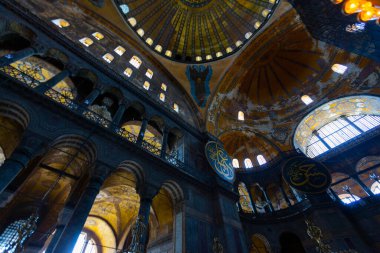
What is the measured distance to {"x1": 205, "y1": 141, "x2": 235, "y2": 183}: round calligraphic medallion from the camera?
10047mm

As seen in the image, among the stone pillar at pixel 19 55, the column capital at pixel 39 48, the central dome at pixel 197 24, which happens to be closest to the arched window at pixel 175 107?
the central dome at pixel 197 24

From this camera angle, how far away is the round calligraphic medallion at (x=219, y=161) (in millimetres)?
10047

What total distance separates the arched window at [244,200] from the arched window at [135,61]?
453 inches

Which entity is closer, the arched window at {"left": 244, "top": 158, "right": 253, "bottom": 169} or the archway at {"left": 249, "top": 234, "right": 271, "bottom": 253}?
the archway at {"left": 249, "top": 234, "right": 271, "bottom": 253}

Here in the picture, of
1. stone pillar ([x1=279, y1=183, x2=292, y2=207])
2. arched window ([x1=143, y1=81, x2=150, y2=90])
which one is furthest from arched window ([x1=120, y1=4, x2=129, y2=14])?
stone pillar ([x1=279, y1=183, x2=292, y2=207])

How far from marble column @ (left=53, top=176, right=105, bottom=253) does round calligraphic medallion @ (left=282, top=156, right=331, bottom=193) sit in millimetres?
10567

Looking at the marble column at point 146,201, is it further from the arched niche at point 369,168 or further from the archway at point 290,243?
the arched niche at point 369,168

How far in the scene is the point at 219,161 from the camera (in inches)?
421

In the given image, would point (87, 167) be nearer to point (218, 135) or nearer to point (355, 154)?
point (218, 135)

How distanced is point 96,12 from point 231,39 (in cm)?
1087

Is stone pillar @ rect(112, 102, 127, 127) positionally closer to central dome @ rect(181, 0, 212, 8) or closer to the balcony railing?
the balcony railing

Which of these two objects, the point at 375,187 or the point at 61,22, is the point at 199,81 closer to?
the point at 61,22

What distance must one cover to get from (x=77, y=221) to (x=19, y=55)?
20.3 ft

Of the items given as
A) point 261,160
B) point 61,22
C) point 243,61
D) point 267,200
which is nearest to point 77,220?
point 61,22
